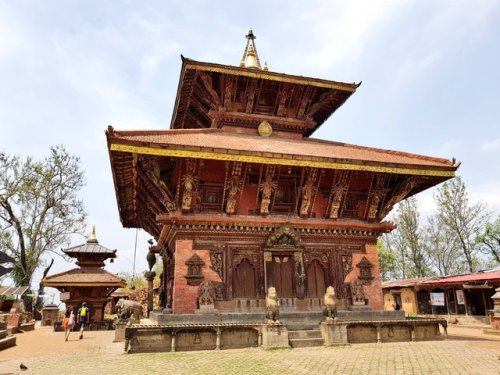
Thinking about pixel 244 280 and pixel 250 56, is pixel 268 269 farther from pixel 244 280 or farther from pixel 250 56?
pixel 250 56

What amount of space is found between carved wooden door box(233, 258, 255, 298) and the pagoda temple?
0.03 meters

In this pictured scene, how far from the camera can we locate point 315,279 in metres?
13.5

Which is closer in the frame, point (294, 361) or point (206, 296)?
point (294, 361)

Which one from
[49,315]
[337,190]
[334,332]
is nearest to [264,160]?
[337,190]

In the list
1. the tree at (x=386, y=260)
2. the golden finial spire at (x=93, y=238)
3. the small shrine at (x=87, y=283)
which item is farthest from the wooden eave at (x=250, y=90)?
the tree at (x=386, y=260)

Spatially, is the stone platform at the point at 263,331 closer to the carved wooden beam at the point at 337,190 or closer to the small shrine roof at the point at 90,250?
the carved wooden beam at the point at 337,190

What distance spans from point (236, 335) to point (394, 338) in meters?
5.03

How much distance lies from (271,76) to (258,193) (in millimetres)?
4769

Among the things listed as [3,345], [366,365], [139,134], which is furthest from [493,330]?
[3,345]

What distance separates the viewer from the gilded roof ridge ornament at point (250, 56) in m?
18.5

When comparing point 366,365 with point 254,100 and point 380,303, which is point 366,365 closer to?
point 380,303

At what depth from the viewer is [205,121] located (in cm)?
1727

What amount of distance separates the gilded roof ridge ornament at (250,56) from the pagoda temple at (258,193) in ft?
10.7

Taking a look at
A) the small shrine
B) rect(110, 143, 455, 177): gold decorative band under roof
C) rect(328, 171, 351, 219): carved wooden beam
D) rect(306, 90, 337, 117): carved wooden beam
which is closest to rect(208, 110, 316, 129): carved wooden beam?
rect(306, 90, 337, 117): carved wooden beam
